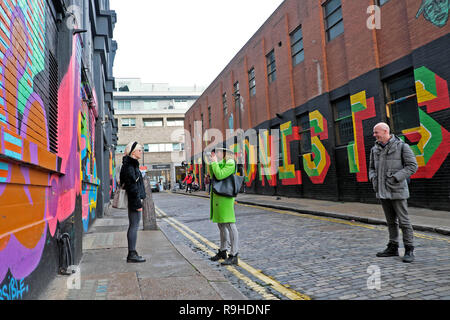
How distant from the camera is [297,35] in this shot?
1642cm

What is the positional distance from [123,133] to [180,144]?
8770 millimetres

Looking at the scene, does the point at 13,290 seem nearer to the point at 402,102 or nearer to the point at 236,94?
the point at 402,102

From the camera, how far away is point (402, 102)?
1041 cm

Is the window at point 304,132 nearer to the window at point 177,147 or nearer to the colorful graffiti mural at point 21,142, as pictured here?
the colorful graffiti mural at point 21,142

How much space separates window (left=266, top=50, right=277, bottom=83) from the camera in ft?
62.4

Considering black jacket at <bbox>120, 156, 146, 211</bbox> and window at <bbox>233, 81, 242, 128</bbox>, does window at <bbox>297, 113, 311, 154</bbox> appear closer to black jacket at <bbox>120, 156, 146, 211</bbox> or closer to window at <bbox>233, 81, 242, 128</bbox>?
window at <bbox>233, 81, 242, 128</bbox>

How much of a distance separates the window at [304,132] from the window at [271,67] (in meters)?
3.74

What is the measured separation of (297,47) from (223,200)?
13.4 metres

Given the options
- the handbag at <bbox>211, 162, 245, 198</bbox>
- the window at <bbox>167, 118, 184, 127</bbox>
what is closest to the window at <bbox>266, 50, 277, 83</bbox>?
the handbag at <bbox>211, 162, 245, 198</bbox>

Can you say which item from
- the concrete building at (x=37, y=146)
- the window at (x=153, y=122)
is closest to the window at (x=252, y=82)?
the concrete building at (x=37, y=146)

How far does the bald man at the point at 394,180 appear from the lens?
183 inches

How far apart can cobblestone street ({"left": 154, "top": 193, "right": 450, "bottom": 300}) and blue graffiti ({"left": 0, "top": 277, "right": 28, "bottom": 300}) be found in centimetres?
214

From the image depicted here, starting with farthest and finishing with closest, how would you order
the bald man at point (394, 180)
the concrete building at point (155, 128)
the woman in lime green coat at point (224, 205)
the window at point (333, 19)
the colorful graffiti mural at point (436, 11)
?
the concrete building at point (155, 128) → the window at point (333, 19) → the colorful graffiti mural at point (436, 11) → the woman in lime green coat at point (224, 205) → the bald man at point (394, 180)
